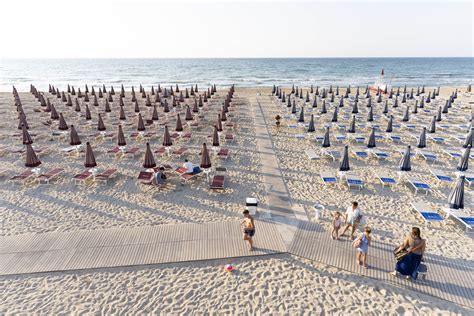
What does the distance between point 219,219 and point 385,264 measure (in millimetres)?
4697

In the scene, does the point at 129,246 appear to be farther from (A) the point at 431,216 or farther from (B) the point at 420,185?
(B) the point at 420,185

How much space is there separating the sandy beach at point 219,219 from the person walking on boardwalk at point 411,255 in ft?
1.40

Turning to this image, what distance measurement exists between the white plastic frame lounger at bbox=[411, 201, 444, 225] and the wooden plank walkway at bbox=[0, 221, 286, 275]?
15.2 ft

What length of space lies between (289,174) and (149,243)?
664 centimetres

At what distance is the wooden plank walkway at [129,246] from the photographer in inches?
276

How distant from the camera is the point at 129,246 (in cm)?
759

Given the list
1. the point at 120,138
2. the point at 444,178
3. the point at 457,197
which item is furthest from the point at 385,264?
the point at 120,138

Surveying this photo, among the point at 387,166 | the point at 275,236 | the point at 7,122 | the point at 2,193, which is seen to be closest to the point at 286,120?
the point at 387,166

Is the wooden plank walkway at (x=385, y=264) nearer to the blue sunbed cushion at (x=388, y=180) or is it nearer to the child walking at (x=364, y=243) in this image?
the child walking at (x=364, y=243)

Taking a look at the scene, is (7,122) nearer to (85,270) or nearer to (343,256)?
(85,270)

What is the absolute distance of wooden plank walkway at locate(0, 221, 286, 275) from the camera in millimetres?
7016

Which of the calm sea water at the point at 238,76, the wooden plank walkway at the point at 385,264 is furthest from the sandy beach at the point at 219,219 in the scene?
the calm sea water at the point at 238,76

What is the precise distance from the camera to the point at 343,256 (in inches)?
281

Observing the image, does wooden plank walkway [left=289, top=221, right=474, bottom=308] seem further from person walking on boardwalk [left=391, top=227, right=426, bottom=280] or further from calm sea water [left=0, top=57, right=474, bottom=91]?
calm sea water [left=0, top=57, right=474, bottom=91]
